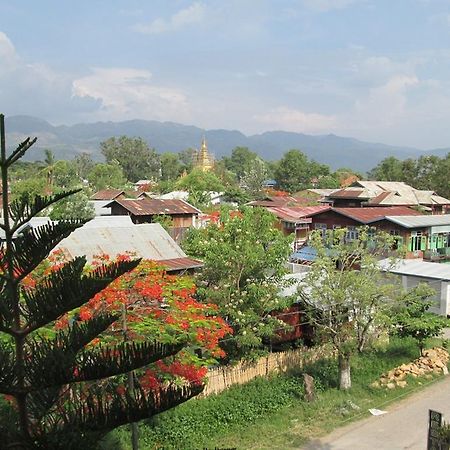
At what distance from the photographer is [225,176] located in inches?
2896

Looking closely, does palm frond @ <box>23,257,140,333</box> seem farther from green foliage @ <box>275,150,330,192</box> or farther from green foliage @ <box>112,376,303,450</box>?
green foliage @ <box>275,150,330,192</box>

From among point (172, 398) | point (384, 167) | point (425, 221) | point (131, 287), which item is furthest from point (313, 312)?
point (384, 167)

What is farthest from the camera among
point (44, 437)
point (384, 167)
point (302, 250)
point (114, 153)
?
point (114, 153)

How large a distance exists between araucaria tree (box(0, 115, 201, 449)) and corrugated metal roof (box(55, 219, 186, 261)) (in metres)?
12.4

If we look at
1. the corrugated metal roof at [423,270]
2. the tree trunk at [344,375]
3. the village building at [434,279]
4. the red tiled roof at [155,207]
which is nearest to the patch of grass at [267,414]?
the tree trunk at [344,375]

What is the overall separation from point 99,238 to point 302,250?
12973mm

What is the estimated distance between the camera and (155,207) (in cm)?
3262

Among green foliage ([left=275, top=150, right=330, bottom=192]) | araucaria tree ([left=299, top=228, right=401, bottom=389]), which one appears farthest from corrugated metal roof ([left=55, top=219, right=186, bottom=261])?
green foliage ([left=275, top=150, right=330, bottom=192])

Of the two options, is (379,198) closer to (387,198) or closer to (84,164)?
(387,198)

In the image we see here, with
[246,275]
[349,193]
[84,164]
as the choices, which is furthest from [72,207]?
[84,164]

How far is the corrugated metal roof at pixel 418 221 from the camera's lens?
85.7ft

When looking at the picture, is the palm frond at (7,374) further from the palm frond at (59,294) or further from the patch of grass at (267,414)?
the patch of grass at (267,414)

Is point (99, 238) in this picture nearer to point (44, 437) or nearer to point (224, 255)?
point (224, 255)

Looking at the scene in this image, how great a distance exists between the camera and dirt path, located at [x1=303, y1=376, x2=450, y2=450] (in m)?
11.3
